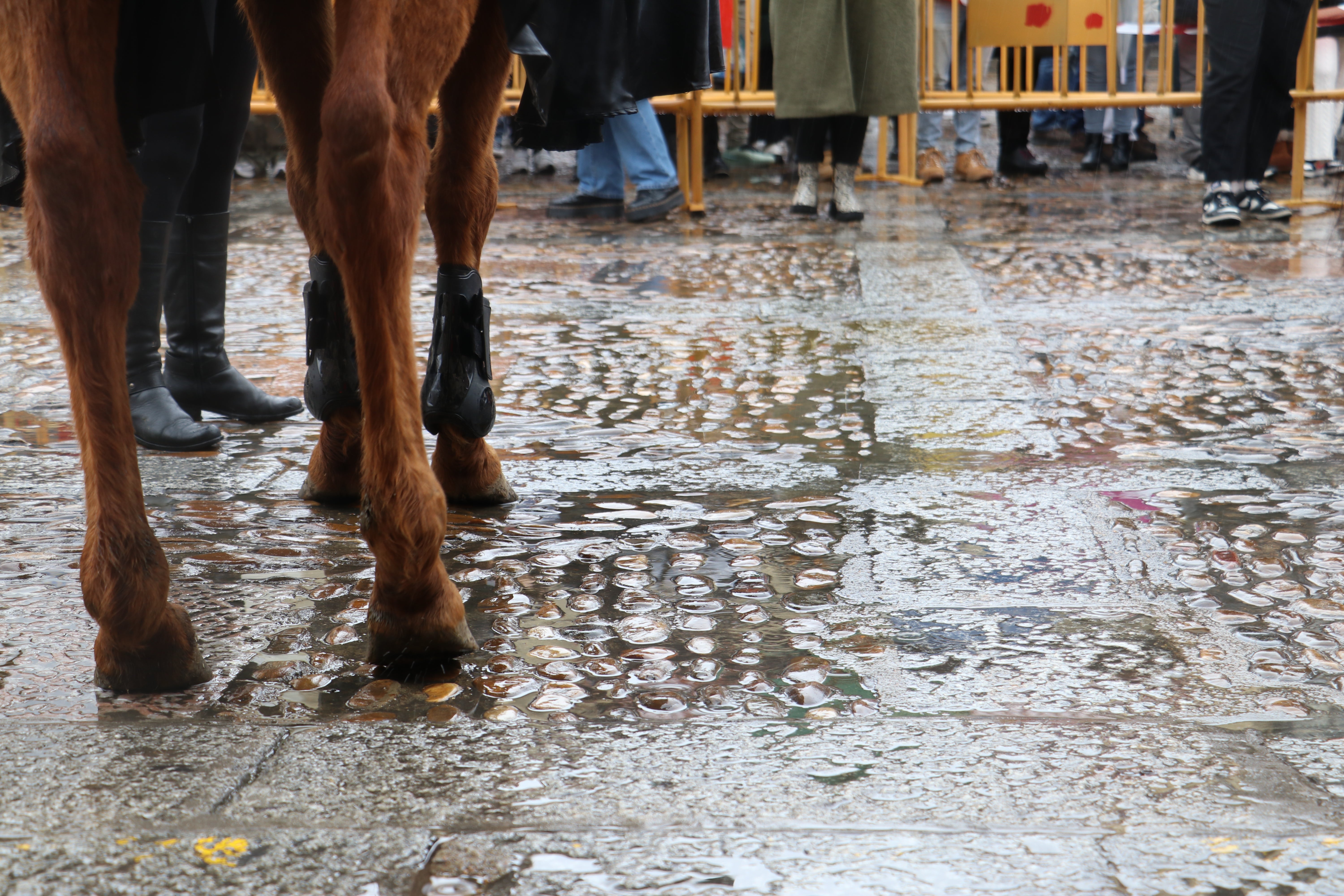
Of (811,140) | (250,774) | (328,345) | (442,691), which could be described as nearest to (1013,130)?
(811,140)

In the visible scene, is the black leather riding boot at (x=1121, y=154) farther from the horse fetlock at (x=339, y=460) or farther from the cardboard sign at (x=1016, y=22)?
the horse fetlock at (x=339, y=460)

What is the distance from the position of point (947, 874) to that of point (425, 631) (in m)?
0.81

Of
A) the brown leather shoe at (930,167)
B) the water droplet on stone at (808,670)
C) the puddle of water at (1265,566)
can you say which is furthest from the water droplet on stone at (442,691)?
the brown leather shoe at (930,167)

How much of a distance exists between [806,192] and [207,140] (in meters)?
4.60

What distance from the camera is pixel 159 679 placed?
180 cm

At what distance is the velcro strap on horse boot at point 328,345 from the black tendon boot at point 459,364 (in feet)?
0.49

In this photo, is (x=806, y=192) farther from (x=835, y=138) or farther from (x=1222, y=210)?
(x=1222, y=210)

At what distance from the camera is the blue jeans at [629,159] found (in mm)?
7438

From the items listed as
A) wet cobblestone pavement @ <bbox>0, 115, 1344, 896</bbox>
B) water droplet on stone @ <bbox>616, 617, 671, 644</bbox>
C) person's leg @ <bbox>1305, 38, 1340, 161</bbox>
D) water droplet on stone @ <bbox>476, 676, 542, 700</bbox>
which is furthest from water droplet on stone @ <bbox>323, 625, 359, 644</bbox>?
person's leg @ <bbox>1305, 38, 1340, 161</bbox>

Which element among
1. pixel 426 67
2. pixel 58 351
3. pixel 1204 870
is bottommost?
pixel 1204 870

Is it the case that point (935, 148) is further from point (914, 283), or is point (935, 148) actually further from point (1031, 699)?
point (1031, 699)

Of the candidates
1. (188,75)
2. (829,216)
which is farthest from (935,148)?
(188,75)

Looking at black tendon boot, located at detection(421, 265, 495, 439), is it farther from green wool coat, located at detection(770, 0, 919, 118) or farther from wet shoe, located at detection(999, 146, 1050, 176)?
wet shoe, located at detection(999, 146, 1050, 176)

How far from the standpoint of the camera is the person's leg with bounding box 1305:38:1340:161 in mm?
9211
